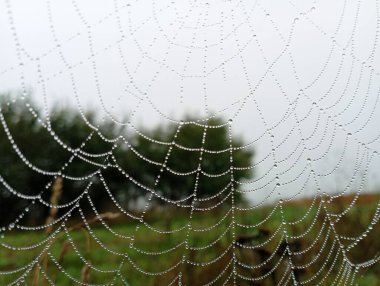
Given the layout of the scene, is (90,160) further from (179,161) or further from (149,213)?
(179,161)

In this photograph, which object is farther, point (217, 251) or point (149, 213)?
point (149, 213)

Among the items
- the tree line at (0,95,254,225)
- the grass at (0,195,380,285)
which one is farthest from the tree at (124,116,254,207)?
the grass at (0,195,380,285)

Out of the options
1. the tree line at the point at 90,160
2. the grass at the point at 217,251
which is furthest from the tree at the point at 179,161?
the grass at the point at 217,251

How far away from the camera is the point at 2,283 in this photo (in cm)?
486

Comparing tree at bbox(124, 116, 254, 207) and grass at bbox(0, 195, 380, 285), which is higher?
tree at bbox(124, 116, 254, 207)

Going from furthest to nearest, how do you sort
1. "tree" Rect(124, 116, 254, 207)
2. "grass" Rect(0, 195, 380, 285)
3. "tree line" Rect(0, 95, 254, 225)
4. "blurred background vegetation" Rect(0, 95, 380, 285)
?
"tree" Rect(124, 116, 254, 207), "tree line" Rect(0, 95, 254, 225), "blurred background vegetation" Rect(0, 95, 380, 285), "grass" Rect(0, 195, 380, 285)

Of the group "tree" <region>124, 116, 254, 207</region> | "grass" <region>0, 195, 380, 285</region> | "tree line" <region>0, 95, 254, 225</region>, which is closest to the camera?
"grass" <region>0, 195, 380, 285</region>

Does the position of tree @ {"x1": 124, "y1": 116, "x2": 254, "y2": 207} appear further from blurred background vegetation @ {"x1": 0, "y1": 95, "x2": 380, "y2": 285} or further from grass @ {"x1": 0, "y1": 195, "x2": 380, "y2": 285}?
grass @ {"x1": 0, "y1": 195, "x2": 380, "y2": 285}

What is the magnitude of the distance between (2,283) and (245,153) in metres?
33.4

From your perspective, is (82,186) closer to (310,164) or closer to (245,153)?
(245,153)

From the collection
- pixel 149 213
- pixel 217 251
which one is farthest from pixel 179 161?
pixel 217 251

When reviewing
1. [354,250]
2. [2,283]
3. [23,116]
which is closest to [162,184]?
[23,116]

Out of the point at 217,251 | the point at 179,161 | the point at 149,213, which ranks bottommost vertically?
the point at 217,251

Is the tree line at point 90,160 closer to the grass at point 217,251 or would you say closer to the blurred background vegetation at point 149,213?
the blurred background vegetation at point 149,213
